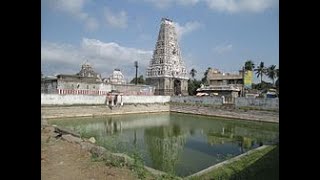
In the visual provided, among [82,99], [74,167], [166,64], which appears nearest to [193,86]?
[166,64]

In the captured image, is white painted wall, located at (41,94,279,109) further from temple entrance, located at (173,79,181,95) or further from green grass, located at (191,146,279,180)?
green grass, located at (191,146,279,180)

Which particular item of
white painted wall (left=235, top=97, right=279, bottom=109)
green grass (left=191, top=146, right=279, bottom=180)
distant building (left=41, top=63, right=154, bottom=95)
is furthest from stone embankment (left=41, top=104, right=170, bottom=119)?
green grass (left=191, top=146, right=279, bottom=180)

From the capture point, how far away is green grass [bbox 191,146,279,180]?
7.08 metres

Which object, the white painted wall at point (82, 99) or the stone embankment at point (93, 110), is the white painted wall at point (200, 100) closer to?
the stone embankment at point (93, 110)

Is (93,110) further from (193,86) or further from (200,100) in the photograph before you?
(193,86)

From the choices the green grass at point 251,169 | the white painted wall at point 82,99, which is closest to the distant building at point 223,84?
the white painted wall at point 82,99

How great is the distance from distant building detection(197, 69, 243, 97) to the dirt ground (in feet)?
104

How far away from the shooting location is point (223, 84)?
49062 millimetres

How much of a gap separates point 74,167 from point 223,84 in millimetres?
44058

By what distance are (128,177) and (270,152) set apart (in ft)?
19.1

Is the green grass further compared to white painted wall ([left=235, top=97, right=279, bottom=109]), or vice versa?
white painted wall ([left=235, top=97, right=279, bottom=109])

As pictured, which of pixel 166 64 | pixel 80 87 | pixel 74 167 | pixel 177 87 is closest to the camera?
pixel 74 167

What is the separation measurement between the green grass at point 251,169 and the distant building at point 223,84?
29.4 m
